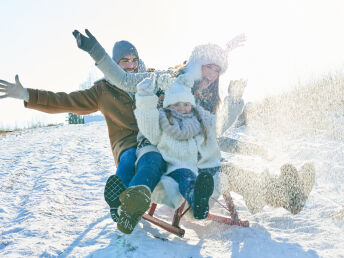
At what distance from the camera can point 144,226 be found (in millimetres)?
3043

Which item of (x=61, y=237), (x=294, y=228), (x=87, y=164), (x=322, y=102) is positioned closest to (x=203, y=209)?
(x=294, y=228)

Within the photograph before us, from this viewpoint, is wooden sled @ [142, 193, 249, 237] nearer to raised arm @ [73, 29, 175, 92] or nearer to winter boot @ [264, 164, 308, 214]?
winter boot @ [264, 164, 308, 214]

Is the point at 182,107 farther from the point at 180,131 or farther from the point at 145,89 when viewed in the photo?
the point at 145,89

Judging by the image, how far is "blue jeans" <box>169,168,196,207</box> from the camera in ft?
7.62

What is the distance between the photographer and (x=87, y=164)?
6.19 metres

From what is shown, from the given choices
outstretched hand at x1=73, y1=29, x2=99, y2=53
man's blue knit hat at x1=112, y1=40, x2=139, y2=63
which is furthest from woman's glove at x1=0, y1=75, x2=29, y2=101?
man's blue knit hat at x1=112, y1=40, x2=139, y2=63

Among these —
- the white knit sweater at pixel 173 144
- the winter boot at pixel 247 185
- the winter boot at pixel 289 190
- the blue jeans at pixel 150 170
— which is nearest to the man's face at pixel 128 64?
the white knit sweater at pixel 173 144

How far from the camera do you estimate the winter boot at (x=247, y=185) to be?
2.77 m

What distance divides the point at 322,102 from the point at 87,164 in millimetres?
5329

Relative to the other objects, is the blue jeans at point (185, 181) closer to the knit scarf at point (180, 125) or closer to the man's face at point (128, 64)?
the knit scarf at point (180, 125)

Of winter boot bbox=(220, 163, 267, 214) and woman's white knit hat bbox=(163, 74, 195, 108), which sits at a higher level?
woman's white knit hat bbox=(163, 74, 195, 108)

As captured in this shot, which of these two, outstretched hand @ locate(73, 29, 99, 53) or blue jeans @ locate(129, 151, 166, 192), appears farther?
outstretched hand @ locate(73, 29, 99, 53)

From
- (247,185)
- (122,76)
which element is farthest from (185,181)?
(122,76)

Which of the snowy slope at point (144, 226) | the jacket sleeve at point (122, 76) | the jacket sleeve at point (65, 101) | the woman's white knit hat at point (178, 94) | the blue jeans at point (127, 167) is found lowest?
the snowy slope at point (144, 226)
